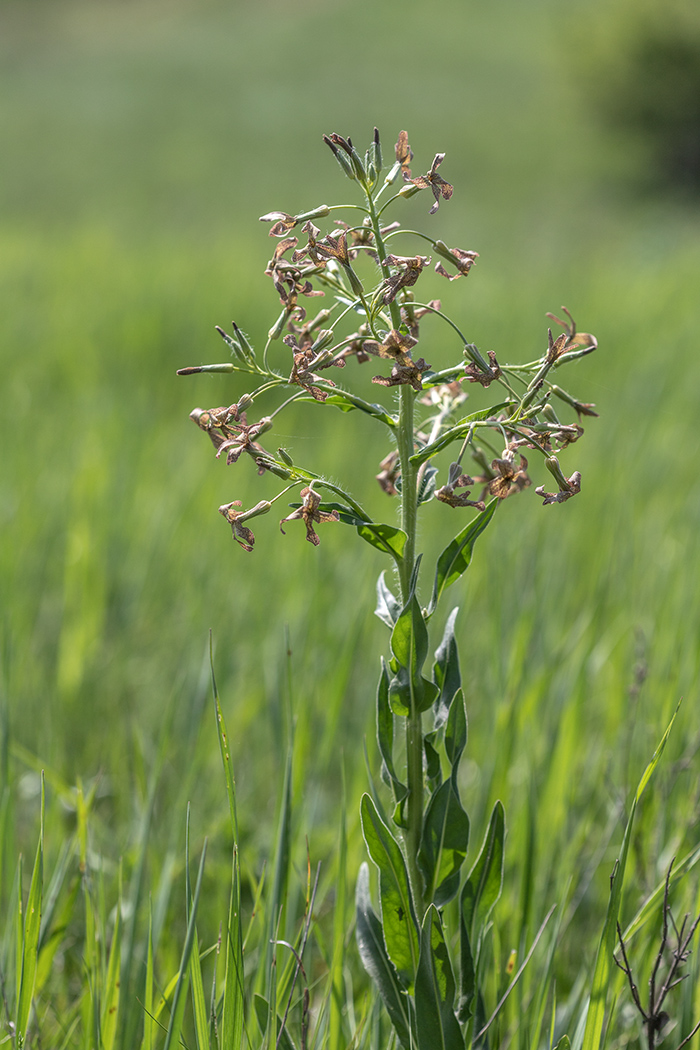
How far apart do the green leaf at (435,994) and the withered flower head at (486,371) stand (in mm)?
316

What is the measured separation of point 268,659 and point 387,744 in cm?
85

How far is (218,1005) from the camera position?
68cm

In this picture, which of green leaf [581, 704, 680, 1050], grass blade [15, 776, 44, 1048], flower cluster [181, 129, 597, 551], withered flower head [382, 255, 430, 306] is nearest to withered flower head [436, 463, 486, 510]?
flower cluster [181, 129, 597, 551]

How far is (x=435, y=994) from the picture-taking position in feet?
1.67

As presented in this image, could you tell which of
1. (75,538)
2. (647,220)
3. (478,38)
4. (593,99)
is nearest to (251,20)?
(478,38)

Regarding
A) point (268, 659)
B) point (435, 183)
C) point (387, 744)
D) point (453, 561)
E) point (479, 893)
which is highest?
point (435, 183)

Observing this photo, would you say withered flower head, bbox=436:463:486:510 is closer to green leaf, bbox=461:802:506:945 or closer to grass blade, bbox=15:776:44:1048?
green leaf, bbox=461:802:506:945

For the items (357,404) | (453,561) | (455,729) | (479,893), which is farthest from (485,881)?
(357,404)

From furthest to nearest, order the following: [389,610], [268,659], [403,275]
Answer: [268,659]
[389,610]
[403,275]

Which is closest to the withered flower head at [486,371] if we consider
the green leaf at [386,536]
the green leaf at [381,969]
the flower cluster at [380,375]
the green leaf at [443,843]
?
the flower cluster at [380,375]

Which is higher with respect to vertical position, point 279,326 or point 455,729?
point 279,326

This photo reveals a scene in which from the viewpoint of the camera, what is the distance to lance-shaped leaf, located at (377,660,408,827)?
54cm

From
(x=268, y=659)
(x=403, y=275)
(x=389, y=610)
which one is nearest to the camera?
(x=403, y=275)

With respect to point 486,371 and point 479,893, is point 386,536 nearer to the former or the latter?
point 486,371
